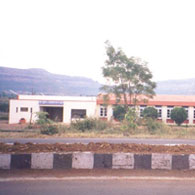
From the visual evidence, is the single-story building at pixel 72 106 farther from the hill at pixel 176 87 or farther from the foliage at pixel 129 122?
the hill at pixel 176 87

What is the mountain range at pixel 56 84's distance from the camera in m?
149

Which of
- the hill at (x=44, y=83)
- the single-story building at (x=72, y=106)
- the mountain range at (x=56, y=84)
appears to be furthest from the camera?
the mountain range at (x=56, y=84)

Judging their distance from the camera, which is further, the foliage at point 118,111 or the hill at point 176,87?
the hill at point 176,87

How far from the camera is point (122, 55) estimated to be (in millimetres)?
35781

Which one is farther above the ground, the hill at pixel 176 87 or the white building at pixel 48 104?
the hill at pixel 176 87

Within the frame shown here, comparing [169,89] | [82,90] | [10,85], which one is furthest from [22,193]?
[169,89]

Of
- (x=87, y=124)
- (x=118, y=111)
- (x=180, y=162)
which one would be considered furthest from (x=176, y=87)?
(x=180, y=162)

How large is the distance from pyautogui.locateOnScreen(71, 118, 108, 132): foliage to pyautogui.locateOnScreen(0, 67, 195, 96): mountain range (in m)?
118

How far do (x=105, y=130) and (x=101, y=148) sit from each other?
15.2 m

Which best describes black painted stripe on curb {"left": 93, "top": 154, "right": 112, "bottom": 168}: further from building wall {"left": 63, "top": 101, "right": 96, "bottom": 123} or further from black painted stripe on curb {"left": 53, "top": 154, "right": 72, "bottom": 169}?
building wall {"left": 63, "top": 101, "right": 96, "bottom": 123}

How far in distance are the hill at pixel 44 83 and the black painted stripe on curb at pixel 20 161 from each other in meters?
134

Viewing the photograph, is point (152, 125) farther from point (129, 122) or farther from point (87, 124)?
point (87, 124)

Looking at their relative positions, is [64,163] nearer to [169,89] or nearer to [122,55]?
[122,55]

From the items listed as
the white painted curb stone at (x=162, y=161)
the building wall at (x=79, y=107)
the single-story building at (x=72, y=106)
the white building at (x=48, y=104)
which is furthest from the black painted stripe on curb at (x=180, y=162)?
the building wall at (x=79, y=107)
